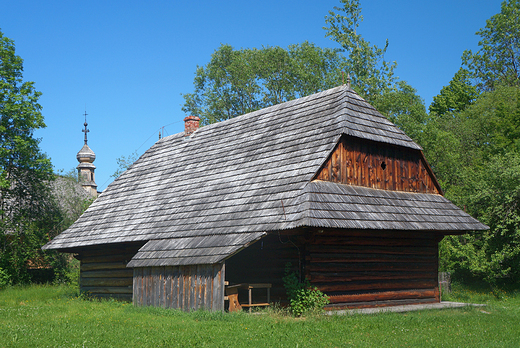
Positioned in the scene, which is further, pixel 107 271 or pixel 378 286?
pixel 107 271

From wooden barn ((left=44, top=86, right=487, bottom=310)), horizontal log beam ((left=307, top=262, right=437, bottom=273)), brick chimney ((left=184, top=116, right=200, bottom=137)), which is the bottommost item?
horizontal log beam ((left=307, top=262, right=437, bottom=273))

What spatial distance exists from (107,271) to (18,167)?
9.45m

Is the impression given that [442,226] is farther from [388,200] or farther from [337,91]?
[337,91]

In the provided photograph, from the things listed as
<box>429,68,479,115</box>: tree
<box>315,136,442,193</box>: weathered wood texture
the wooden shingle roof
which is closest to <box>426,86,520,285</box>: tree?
<box>315,136,442,193</box>: weathered wood texture

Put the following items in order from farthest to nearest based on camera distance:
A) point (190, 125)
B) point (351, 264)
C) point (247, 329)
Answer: point (190, 125), point (351, 264), point (247, 329)

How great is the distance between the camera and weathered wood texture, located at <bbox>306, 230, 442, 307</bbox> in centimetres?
1246

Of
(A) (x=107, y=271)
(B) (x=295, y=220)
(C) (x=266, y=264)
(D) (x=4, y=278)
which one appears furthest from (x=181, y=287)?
(D) (x=4, y=278)

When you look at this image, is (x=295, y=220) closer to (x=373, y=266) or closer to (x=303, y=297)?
(x=303, y=297)

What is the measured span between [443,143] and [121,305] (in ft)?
62.6

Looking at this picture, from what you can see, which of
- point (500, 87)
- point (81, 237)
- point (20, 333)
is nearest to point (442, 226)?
point (20, 333)

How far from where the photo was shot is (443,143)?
89.6ft

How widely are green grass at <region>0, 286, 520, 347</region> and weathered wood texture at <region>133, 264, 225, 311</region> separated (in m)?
0.40

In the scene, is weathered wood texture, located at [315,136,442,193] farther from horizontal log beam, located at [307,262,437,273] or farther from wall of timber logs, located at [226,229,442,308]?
horizontal log beam, located at [307,262,437,273]

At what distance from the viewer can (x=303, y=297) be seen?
11.9 m
